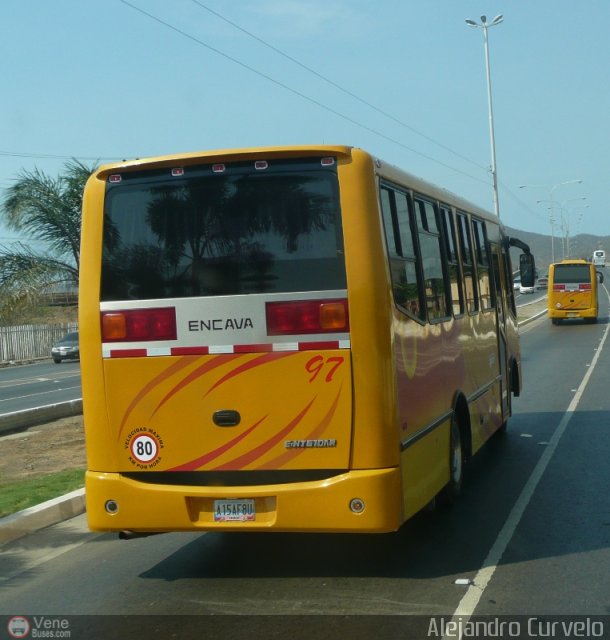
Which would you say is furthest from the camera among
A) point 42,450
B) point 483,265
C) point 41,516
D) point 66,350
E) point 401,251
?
point 66,350

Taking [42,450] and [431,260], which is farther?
[42,450]

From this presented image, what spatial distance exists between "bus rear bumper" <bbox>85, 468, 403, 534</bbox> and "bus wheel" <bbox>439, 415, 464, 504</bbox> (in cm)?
215

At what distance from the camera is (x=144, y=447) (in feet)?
22.2

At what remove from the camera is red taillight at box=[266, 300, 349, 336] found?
6523 mm

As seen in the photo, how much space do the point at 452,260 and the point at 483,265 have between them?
6.79ft

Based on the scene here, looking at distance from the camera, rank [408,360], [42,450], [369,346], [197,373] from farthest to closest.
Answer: [42,450]
[408,360]
[197,373]
[369,346]

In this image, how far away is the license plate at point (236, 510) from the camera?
21.6ft

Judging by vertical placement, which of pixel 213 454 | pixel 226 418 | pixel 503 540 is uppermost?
pixel 226 418

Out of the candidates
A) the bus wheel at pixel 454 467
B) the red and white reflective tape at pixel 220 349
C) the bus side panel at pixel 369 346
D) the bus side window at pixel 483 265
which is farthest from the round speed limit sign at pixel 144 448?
the bus side window at pixel 483 265

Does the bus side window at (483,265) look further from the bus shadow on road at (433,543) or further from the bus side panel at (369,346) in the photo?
the bus side panel at (369,346)

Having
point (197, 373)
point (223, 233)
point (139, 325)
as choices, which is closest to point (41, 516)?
point (139, 325)

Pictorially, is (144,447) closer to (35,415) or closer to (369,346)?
(369,346)

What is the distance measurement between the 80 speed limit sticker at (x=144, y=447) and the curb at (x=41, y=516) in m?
2.02

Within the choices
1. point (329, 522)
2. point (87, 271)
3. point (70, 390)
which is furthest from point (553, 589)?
point (70, 390)
